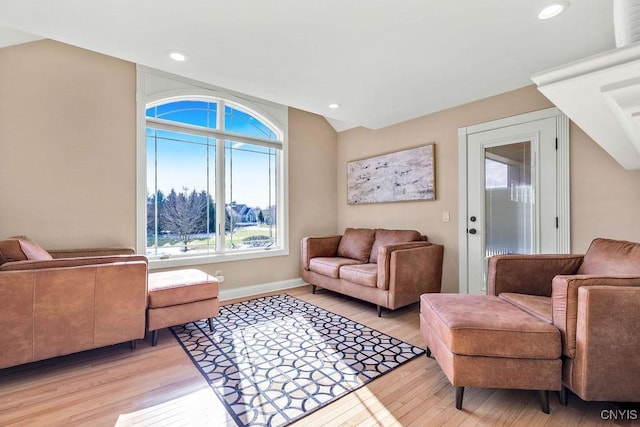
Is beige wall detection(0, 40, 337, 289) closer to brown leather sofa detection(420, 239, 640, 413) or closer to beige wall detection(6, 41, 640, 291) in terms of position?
beige wall detection(6, 41, 640, 291)

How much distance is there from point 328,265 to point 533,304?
7.24 feet

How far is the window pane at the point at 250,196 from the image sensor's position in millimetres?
3930

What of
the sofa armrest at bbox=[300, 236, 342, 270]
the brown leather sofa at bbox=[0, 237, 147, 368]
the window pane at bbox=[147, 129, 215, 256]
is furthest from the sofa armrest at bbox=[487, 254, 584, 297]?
the window pane at bbox=[147, 129, 215, 256]

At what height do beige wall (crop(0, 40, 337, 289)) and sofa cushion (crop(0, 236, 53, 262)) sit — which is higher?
beige wall (crop(0, 40, 337, 289))

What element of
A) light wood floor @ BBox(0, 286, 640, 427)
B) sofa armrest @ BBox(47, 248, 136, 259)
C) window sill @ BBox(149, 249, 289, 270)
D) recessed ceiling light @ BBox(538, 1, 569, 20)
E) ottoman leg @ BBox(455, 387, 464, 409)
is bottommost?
light wood floor @ BBox(0, 286, 640, 427)

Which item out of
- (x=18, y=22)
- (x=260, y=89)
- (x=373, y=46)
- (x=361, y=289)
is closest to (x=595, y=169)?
(x=373, y=46)

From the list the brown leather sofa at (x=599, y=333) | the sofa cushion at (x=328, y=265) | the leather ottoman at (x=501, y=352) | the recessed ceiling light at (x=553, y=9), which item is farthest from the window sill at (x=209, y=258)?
the recessed ceiling light at (x=553, y=9)

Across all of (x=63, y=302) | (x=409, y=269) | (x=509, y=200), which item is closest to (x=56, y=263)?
(x=63, y=302)

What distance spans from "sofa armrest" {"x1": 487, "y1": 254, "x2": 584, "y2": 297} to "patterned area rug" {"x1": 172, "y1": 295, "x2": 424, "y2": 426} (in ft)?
2.71

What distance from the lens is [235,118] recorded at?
3973 millimetres

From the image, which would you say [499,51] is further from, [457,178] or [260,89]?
[260,89]

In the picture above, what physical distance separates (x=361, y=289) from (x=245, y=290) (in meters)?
1.60

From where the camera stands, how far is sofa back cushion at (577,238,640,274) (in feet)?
5.93

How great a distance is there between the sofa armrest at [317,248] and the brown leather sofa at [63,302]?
2135mm
